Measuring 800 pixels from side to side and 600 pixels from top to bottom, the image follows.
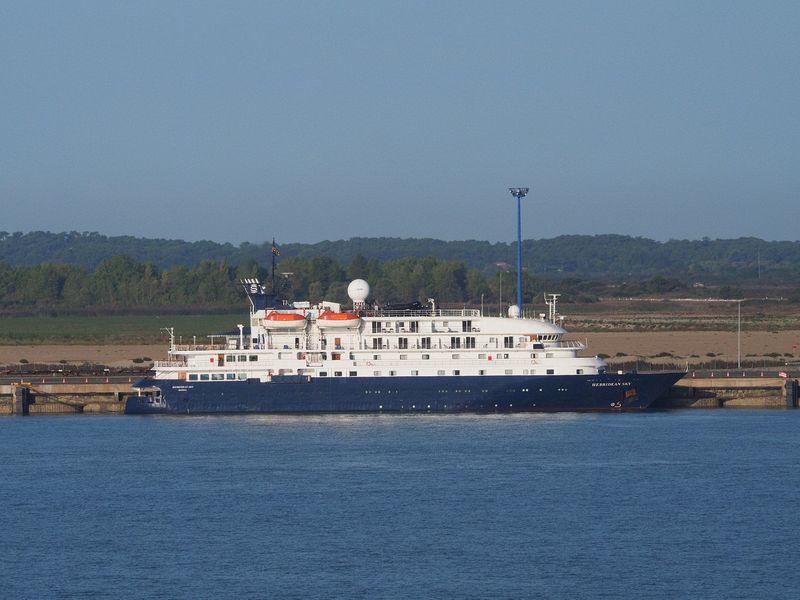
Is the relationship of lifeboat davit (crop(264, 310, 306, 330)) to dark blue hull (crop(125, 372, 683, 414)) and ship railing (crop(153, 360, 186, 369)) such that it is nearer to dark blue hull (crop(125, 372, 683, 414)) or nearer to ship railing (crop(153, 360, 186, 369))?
dark blue hull (crop(125, 372, 683, 414))

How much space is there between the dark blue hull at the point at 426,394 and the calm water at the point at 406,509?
2.66 metres

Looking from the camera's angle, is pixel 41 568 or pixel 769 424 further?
pixel 769 424

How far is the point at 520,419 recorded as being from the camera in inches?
2746

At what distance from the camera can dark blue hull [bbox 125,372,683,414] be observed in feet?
234

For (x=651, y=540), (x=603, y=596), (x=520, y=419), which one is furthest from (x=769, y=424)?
(x=603, y=596)

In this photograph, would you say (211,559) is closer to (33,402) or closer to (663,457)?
(663,457)

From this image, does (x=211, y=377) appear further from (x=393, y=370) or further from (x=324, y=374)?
(x=393, y=370)

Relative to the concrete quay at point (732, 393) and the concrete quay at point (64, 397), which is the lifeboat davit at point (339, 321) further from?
the concrete quay at point (732, 393)

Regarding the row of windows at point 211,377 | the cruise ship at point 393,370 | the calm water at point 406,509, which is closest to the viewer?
the calm water at point 406,509

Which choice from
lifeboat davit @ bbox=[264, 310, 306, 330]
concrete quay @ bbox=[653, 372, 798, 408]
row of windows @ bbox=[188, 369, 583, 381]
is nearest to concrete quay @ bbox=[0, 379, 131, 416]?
row of windows @ bbox=[188, 369, 583, 381]

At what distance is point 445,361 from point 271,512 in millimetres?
24793

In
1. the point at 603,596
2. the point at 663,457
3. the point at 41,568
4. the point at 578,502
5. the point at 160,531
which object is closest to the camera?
the point at 603,596

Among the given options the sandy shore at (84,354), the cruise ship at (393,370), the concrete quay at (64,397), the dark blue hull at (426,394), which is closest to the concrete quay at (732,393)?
the cruise ship at (393,370)

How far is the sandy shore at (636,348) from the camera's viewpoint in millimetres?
109062
